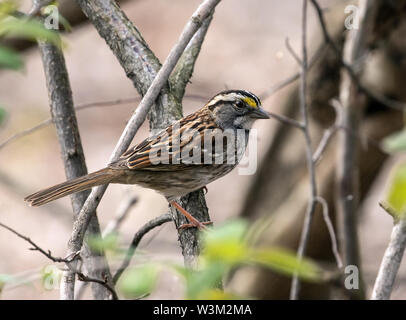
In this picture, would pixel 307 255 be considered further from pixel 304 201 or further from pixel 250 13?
pixel 250 13

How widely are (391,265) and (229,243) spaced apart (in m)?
1.85

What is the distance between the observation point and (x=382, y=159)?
707 centimetres

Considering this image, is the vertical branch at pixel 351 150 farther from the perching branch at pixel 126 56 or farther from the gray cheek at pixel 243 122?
the perching branch at pixel 126 56

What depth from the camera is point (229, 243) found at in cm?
158

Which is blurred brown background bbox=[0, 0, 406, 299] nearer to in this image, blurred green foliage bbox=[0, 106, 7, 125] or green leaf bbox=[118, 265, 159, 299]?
blurred green foliage bbox=[0, 106, 7, 125]

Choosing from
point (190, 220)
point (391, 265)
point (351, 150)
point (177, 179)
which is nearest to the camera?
point (391, 265)

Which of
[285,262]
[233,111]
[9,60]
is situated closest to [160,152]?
[233,111]

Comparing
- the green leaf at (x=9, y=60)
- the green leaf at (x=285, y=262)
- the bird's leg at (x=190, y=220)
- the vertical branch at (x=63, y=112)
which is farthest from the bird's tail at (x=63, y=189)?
the green leaf at (x=285, y=262)

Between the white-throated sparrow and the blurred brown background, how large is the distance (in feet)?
13.7

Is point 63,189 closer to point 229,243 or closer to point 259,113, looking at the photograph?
point 259,113

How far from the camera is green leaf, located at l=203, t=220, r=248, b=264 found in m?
1.58

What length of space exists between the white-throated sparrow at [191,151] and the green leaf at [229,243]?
229 cm

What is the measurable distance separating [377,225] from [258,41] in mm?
4281
